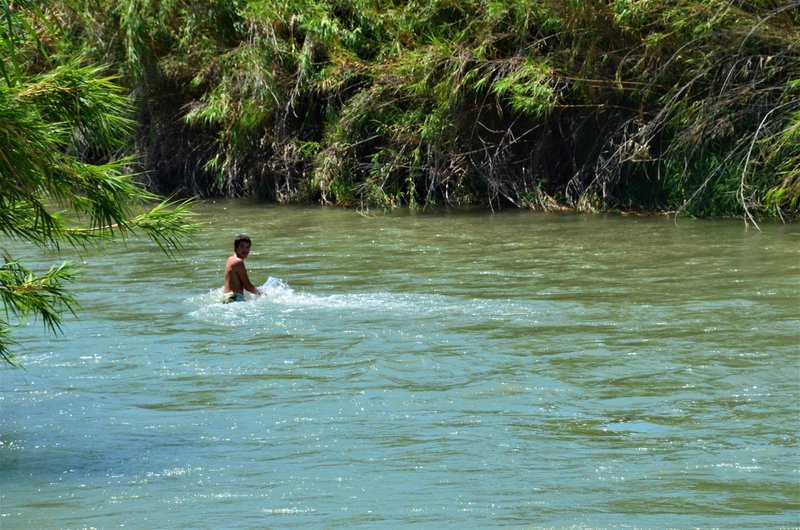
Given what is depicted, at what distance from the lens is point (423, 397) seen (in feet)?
27.5

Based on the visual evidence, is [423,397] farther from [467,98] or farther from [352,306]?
[467,98]

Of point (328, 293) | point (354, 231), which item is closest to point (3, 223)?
point (328, 293)

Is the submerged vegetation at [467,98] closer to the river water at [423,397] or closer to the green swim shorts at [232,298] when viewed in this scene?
the river water at [423,397]

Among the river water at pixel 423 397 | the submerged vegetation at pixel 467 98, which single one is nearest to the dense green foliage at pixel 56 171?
the river water at pixel 423 397

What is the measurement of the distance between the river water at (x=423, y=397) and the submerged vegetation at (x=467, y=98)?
2.95 m

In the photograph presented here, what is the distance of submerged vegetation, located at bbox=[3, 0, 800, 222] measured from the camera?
1705 centimetres

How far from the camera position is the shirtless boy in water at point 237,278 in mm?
12328

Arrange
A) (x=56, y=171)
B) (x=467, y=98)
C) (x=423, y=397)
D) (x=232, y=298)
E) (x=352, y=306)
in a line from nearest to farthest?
(x=56, y=171)
(x=423, y=397)
(x=352, y=306)
(x=232, y=298)
(x=467, y=98)

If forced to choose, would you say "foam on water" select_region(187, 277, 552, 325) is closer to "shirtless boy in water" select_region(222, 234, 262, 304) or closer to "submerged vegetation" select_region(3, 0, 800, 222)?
"shirtless boy in water" select_region(222, 234, 262, 304)

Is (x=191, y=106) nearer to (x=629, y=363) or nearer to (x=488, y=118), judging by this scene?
(x=488, y=118)

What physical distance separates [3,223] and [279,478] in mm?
1962

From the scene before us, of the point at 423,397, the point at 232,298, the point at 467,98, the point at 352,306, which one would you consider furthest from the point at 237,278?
the point at 467,98

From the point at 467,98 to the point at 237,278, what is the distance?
28.3 feet

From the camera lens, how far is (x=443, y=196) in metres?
21.6
